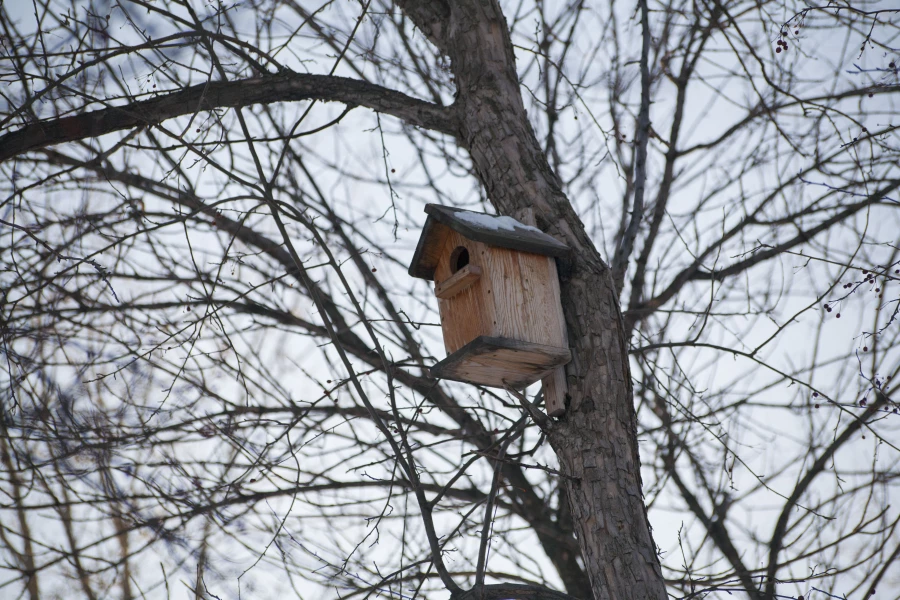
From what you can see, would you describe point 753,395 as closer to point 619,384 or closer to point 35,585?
point 619,384

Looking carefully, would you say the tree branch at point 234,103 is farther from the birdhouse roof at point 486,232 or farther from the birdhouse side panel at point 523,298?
the birdhouse side panel at point 523,298

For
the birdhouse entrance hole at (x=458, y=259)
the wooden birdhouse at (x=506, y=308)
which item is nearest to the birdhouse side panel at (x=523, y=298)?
the wooden birdhouse at (x=506, y=308)

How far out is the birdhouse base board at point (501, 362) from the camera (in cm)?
276

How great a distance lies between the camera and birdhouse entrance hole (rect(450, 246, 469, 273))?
316 cm

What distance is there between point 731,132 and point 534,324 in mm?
3186

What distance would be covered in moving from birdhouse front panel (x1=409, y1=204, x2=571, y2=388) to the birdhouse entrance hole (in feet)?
0.19

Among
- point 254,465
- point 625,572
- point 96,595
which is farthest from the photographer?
point 96,595

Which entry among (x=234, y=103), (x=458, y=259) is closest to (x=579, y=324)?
(x=458, y=259)

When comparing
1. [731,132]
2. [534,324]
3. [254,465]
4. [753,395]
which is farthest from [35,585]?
[731,132]

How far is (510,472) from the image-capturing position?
5.12m

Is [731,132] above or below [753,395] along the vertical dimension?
above

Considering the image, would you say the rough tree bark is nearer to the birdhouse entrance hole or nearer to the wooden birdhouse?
the wooden birdhouse

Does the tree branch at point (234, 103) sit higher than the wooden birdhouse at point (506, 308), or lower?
higher

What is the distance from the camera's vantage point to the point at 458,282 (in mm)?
3018
